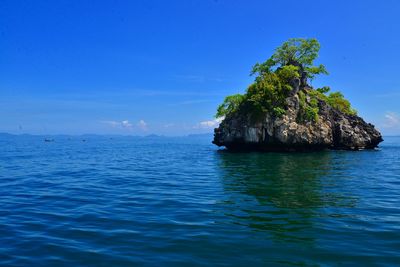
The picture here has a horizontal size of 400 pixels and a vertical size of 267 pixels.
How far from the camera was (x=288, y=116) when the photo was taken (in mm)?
49906

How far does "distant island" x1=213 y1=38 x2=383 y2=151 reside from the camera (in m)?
49.8

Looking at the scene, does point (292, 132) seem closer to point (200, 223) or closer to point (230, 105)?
point (230, 105)

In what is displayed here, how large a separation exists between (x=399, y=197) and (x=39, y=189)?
21326 mm

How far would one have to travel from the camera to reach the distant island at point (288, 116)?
4984cm

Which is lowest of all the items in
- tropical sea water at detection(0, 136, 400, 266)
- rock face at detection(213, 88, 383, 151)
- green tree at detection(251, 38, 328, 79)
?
tropical sea water at detection(0, 136, 400, 266)

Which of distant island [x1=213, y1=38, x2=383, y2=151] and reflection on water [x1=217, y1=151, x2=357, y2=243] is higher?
distant island [x1=213, y1=38, x2=383, y2=151]

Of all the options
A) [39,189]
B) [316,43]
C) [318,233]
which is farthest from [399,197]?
→ [316,43]

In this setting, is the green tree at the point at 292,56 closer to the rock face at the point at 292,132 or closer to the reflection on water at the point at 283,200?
the rock face at the point at 292,132

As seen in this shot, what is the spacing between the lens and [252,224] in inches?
462

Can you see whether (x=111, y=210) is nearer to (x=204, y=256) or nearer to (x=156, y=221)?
(x=156, y=221)

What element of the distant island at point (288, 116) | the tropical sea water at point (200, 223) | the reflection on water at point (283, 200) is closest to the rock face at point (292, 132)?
the distant island at point (288, 116)

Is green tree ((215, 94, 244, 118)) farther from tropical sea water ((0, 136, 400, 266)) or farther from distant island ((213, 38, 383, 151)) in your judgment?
tropical sea water ((0, 136, 400, 266))

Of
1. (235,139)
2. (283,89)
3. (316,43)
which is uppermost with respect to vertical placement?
(316,43)

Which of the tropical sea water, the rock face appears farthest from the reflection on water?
the rock face
